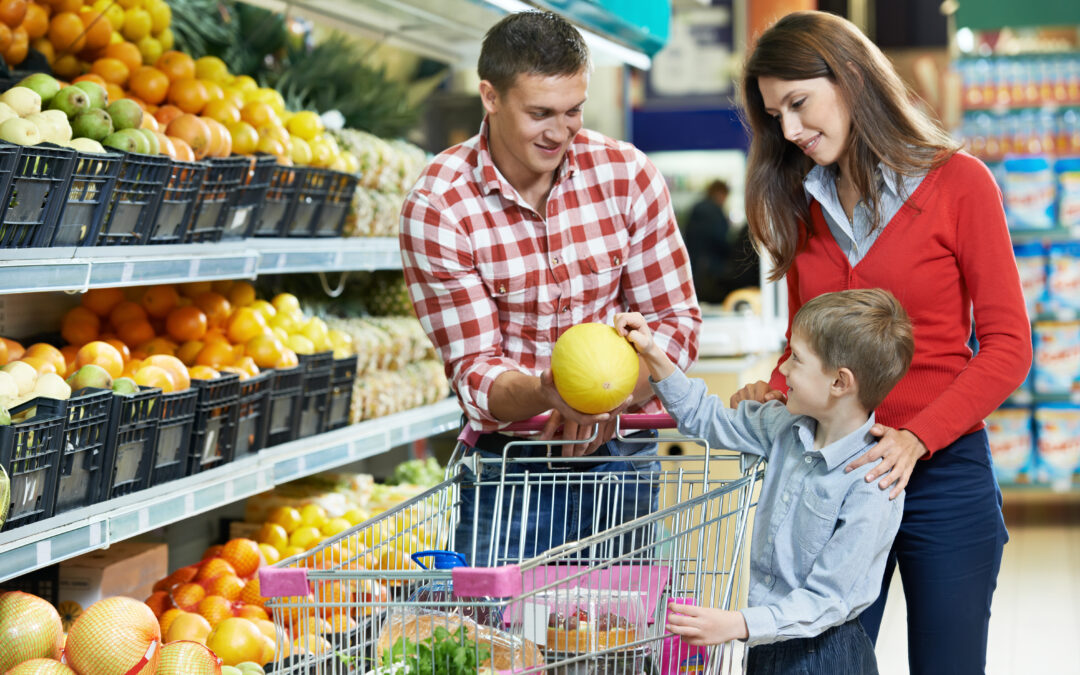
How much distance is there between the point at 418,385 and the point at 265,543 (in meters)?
0.93

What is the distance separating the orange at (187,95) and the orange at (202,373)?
31.6 inches

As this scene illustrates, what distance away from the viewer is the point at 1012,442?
21.4ft

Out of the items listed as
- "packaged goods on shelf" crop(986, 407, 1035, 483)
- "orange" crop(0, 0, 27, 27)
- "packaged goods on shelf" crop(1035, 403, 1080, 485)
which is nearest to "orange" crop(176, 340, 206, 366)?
"orange" crop(0, 0, 27, 27)

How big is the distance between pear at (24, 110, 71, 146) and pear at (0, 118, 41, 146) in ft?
0.13

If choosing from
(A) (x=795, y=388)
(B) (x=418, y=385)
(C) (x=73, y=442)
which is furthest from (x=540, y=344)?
(B) (x=418, y=385)

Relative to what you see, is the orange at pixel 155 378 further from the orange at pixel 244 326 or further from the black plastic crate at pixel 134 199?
the orange at pixel 244 326

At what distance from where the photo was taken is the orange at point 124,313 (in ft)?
10.9

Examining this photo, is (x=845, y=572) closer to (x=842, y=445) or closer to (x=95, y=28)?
(x=842, y=445)

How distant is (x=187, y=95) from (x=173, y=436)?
109cm

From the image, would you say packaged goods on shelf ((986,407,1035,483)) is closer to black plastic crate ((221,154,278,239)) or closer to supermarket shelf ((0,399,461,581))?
supermarket shelf ((0,399,461,581))

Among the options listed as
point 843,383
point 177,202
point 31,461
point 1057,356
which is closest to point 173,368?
point 177,202

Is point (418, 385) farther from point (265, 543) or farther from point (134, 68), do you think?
point (134, 68)

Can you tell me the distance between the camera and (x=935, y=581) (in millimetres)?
2041

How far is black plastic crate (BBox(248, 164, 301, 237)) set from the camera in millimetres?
3354
